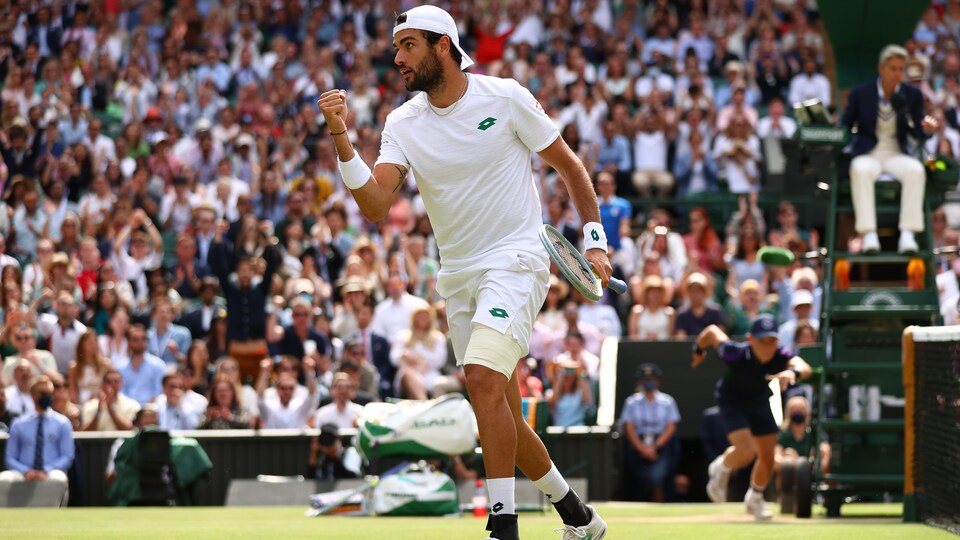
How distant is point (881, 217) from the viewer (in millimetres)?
13000

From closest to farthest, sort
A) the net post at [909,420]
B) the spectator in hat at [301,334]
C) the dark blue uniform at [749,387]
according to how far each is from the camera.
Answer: the net post at [909,420] → the dark blue uniform at [749,387] → the spectator in hat at [301,334]

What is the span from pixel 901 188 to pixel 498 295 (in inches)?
252

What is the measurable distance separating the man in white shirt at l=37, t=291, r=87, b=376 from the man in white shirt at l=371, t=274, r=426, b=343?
3284 mm

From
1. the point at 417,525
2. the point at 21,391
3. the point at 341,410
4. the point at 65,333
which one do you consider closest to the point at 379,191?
the point at 417,525

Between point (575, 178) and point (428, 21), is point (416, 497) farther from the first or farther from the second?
point (428, 21)

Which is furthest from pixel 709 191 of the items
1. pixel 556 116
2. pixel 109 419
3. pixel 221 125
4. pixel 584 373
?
pixel 109 419

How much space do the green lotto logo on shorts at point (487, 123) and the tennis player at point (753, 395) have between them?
17.8 feet

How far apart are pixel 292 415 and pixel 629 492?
3659 millimetres

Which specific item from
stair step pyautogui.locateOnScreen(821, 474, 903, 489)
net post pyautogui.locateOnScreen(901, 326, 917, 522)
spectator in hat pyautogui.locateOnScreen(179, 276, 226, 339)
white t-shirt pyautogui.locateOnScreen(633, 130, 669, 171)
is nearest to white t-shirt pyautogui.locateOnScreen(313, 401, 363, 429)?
spectator in hat pyautogui.locateOnScreen(179, 276, 226, 339)

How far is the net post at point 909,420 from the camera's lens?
10969 millimetres

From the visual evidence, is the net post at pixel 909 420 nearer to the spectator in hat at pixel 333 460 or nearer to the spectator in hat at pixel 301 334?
the spectator in hat at pixel 333 460

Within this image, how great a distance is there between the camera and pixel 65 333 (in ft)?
58.7

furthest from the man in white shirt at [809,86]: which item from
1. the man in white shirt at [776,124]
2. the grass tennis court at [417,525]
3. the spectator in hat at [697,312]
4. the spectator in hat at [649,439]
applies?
the grass tennis court at [417,525]

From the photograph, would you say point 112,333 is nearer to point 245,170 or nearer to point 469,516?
point 245,170
